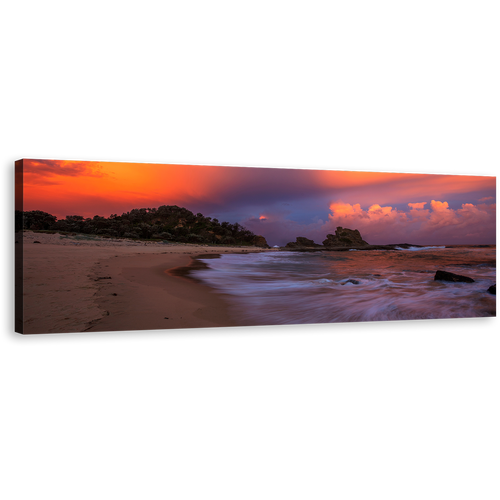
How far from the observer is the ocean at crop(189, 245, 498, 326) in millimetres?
2139

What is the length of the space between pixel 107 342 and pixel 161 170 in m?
1.41

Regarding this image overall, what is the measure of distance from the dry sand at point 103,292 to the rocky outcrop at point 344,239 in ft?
3.95

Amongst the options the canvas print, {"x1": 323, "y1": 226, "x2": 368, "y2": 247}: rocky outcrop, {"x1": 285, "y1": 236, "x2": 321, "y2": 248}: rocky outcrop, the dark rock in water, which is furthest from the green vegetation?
the dark rock in water

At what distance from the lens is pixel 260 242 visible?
92.0 inches

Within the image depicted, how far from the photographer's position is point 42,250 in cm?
181

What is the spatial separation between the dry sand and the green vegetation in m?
0.07

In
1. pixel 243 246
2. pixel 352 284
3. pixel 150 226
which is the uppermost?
pixel 150 226

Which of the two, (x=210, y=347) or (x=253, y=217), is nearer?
(x=210, y=347)

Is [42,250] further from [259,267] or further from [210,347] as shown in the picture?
[259,267]

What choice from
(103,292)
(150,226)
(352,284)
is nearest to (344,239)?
(352,284)

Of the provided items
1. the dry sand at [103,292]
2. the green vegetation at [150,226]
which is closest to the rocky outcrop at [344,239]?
the green vegetation at [150,226]

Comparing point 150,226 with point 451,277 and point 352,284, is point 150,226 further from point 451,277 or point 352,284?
point 451,277

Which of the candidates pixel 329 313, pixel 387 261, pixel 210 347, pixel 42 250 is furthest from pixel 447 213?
pixel 42 250

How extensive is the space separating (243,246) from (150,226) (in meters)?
0.86
